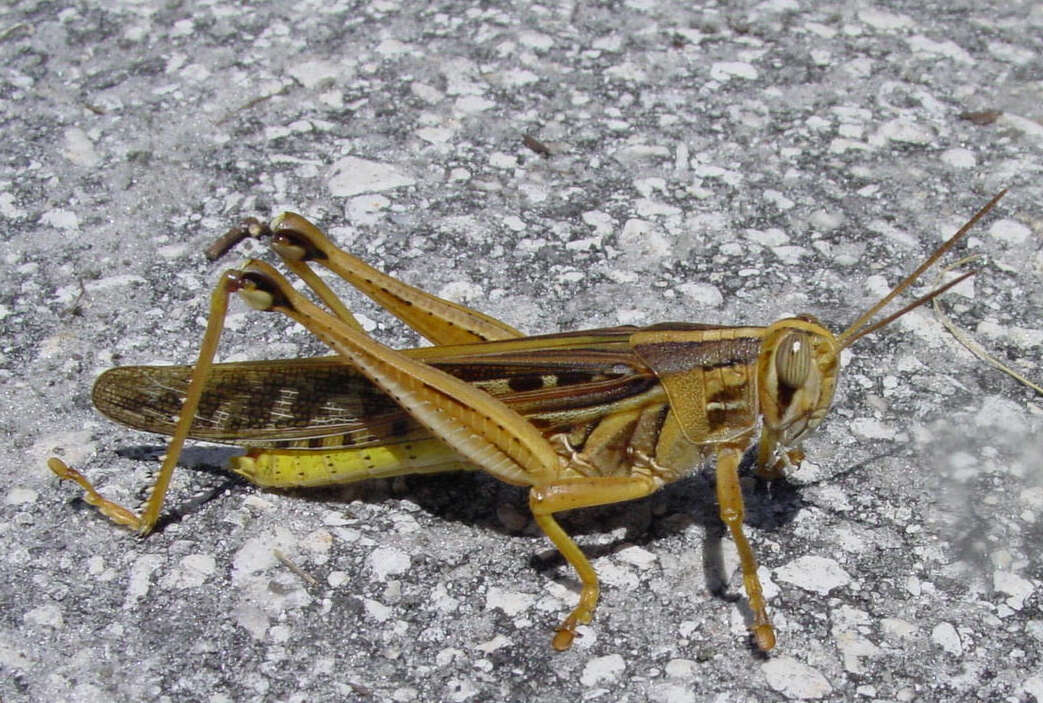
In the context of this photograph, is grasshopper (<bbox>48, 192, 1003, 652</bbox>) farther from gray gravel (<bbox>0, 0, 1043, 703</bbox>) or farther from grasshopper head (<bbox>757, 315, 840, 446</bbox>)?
gray gravel (<bbox>0, 0, 1043, 703</bbox>)

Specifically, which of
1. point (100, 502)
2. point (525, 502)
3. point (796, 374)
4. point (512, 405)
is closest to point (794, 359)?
point (796, 374)

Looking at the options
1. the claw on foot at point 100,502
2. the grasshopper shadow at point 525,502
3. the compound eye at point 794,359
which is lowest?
the grasshopper shadow at point 525,502

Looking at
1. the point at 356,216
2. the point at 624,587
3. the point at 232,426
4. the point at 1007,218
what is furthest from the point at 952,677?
the point at 356,216

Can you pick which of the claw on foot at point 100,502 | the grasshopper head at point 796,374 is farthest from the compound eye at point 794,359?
the claw on foot at point 100,502

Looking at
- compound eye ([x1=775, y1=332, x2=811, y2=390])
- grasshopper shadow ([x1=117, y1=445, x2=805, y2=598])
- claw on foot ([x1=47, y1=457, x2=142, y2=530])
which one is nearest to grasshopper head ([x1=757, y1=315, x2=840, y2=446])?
compound eye ([x1=775, y1=332, x2=811, y2=390])

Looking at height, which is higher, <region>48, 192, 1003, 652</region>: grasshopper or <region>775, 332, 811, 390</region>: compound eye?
<region>775, 332, 811, 390</region>: compound eye

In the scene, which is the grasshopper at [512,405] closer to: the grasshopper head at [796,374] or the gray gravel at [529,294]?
the grasshopper head at [796,374]
